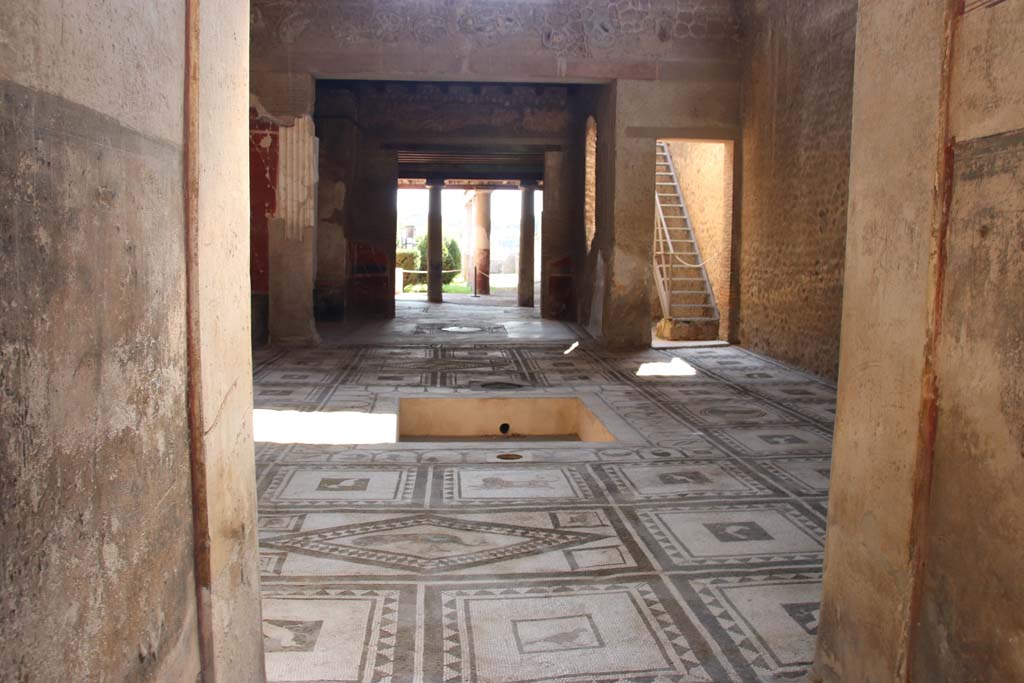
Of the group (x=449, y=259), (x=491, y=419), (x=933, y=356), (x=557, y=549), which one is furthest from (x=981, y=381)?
(x=449, y=259)

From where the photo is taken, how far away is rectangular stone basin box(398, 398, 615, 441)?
19.6 feet

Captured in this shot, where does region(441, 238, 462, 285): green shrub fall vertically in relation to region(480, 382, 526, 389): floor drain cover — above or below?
above

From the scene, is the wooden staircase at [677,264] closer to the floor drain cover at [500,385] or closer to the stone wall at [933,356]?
the floor drain cover at [500,385]

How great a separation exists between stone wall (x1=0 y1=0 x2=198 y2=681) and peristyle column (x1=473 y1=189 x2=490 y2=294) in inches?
717

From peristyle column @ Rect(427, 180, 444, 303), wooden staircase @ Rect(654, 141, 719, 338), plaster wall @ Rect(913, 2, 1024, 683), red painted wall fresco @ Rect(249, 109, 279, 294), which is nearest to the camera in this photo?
plaster wall @ Rect(913, 2, 1024, 683)

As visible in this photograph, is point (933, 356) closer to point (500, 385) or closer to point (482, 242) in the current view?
point (500, 385)

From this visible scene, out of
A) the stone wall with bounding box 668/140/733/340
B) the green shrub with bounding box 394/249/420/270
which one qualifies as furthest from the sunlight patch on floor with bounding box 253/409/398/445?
the green shrub with bounding box 394/249/420/270

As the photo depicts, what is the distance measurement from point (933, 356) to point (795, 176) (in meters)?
6.55

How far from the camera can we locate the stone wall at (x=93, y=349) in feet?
3.13

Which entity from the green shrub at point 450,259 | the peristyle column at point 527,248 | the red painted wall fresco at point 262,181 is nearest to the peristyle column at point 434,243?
the peristyle column at point 527,248

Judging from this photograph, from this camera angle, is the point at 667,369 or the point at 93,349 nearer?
the point at 93,349

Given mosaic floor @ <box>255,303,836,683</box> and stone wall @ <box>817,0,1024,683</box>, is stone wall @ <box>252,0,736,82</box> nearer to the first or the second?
mosaic floor @ <box>255,303,836,683</box>

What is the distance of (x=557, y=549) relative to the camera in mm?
3041

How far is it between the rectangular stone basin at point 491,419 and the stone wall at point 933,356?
4.12 meters
